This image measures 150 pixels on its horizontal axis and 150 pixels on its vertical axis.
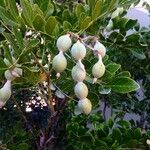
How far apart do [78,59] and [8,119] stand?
1768mm

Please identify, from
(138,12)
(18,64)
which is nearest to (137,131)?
(18,64)

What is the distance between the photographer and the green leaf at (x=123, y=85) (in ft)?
3.14

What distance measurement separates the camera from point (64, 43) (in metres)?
0.83

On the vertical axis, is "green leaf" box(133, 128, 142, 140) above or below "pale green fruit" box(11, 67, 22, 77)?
below

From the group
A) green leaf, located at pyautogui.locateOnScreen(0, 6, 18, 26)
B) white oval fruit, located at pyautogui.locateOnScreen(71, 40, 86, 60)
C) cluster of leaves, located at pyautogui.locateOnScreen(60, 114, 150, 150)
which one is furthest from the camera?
cluster of leaves, located at pyautogui.locateOnScreen(60, 114, 150, 150)

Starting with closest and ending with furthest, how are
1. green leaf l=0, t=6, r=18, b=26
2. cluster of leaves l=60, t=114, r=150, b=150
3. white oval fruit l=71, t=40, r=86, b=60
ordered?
white oval fruit l=71, t=40, r=86, b=60 → green leaf l=0, t=6, r=18, b=26 → cluster of leaves l=60, t=114, r=150, b=150

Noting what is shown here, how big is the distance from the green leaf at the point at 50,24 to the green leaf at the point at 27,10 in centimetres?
4

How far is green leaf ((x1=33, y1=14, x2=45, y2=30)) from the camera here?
872mm

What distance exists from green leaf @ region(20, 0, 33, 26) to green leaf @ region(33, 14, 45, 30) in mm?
11

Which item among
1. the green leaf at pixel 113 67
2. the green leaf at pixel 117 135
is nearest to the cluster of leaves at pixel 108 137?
the green leaf at pixel 117 135

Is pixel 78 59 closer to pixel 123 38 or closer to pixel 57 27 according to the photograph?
pixel 57 27

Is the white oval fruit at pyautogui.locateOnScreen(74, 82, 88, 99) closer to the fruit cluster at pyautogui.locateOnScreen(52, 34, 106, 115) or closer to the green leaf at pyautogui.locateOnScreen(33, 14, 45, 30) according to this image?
the fruit cluster at pyautogui.locateOnScreen(52, 34, 106, 115)

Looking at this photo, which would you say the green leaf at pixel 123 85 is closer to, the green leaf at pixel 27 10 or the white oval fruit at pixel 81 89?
the white oval fruit at pixel 81 89

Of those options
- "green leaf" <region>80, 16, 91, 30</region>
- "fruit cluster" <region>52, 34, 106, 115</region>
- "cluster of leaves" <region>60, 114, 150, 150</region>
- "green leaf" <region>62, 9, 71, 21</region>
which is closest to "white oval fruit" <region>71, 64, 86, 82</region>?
"fruit cluster" <region>52, 34, 106, 115</region>
